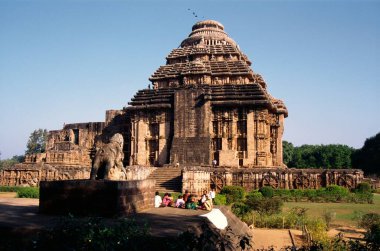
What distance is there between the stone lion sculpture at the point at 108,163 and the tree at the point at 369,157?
54.5 meters

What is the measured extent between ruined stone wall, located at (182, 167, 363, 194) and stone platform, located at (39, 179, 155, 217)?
16720 millimetres

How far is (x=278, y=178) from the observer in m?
27.5

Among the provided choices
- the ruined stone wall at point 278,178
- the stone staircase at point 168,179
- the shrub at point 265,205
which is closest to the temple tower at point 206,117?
the stone staircase at point 168,179

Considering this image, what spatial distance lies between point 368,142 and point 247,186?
41.0 m

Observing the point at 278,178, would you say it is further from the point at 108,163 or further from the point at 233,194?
the point at 108,163

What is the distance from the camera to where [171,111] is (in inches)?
1444

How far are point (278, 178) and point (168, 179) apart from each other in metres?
8.49

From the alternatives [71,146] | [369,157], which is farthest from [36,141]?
[369,157]

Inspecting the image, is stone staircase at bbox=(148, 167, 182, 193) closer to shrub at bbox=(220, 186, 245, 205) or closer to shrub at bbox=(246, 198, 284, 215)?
shrub at bbox=(220, 186, 245, 205)

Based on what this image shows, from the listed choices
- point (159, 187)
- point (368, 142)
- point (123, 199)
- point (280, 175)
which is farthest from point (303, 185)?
point (368, 142)

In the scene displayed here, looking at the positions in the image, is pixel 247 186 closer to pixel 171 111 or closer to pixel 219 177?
pixel 219 177

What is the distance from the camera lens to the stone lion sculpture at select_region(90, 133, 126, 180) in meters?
11.2

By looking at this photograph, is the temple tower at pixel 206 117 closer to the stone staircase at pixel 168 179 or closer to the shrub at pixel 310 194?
the stone staircase at pixel 168 179

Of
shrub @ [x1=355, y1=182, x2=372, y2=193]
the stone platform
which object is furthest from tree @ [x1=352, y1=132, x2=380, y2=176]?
the stone platform
